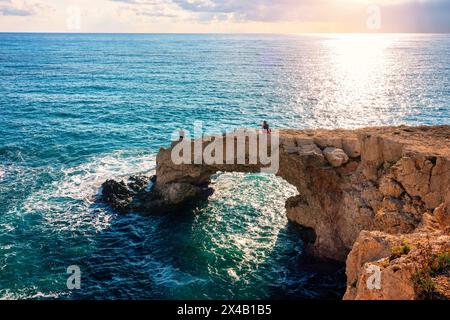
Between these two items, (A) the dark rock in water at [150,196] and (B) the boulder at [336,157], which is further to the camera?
(A) the dark rock in water at [150,196]

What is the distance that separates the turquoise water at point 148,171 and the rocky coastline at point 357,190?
8.11ft

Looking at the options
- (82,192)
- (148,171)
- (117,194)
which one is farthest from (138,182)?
(82,192)

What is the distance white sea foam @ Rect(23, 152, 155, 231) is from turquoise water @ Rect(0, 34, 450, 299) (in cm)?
18

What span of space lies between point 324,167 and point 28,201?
30.8 metres

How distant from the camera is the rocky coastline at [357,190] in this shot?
55.3 ft

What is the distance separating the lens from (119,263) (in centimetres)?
3416

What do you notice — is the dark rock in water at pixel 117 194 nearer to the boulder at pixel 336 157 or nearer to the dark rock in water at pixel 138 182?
the dark rock in water at pixel 138 182

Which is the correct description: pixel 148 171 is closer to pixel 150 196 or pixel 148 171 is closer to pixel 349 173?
pixel 150 196

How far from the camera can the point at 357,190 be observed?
31359 mm

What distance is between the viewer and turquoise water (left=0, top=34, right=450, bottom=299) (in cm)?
3195

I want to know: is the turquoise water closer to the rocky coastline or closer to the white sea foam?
the white sea foam

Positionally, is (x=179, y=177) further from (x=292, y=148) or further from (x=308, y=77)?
(x=308, y=77)

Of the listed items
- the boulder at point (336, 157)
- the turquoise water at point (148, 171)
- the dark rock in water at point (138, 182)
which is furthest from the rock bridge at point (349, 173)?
the dark rock in water at point (138, 182)

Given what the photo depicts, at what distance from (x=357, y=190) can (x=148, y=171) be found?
28.3m
